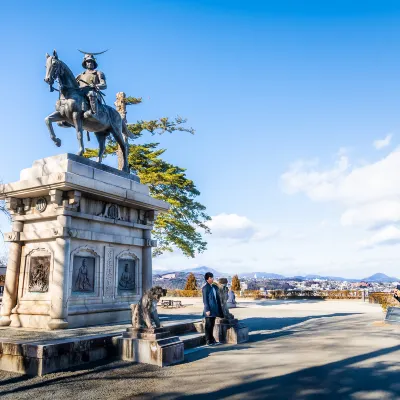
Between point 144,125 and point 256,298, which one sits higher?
point 144,125

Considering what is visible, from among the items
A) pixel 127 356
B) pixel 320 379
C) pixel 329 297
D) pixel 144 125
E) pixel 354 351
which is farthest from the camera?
pixel 329 297

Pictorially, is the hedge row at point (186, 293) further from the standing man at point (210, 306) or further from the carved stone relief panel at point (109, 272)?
the standing man at point (210, 306)

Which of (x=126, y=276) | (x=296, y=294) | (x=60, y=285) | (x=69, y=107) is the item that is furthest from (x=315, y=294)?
(x=69, y=107)

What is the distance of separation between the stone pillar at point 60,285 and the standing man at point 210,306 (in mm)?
3394

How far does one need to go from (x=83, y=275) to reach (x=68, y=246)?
0.99 m

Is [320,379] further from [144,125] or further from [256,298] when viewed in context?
[256,298]

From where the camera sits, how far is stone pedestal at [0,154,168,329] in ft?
31.4

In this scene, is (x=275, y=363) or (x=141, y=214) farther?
(x=141, y=214)

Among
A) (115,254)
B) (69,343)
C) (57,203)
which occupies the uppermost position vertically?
(57,203)

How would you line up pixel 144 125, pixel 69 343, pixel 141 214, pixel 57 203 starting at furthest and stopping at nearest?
pixel 144 125 < pixel 141 214 < pixel 57 203 < pixel 69 343

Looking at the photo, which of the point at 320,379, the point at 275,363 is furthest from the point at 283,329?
the point at 320,379

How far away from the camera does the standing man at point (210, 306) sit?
9.38 meters

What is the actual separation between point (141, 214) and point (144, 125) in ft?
56.5

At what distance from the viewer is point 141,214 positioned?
12594 millimetres
